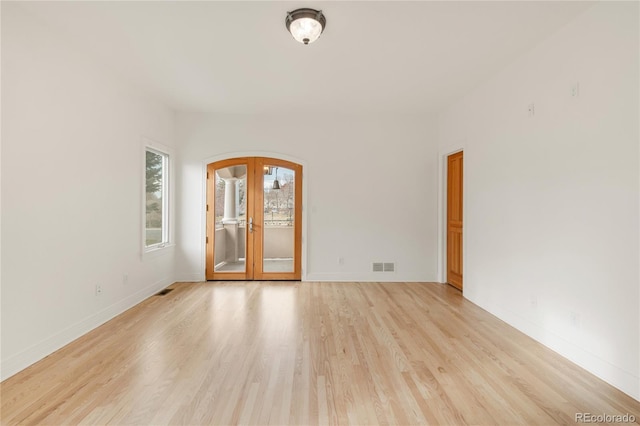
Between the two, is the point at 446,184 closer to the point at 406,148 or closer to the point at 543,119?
the point at 406,148

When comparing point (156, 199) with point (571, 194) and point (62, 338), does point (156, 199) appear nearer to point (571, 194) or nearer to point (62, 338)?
point (62, 338)

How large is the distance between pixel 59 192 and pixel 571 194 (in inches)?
178

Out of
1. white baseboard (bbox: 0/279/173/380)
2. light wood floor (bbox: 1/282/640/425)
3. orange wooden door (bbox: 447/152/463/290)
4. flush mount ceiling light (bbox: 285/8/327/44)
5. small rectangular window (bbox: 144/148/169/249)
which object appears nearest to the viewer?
light wood floor (bbox: 1/282/640/425)

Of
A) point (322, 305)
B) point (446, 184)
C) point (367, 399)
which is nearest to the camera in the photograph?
point (367, 399)

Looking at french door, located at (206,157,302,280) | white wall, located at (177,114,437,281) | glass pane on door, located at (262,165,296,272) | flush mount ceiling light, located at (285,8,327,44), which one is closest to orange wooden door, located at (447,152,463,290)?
white wall, located at (177,114,437,281)

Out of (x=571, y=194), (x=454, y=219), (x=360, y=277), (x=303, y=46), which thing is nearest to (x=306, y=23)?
(x=303, y=46)

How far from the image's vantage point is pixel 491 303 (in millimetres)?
3910

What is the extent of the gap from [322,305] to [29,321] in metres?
2.89

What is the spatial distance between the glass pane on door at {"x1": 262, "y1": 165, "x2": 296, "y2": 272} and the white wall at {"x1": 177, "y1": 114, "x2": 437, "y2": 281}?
0.93 feet

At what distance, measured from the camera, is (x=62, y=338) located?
9.62 ft

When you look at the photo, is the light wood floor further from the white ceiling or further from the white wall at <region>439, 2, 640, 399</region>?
the white ceiling

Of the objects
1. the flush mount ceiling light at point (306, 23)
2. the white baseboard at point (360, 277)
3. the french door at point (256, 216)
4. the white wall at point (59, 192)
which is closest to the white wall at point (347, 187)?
the white baseboard at point (360, 277)

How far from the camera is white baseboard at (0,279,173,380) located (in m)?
2.42

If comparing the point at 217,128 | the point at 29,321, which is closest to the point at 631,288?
the point at 29,321
